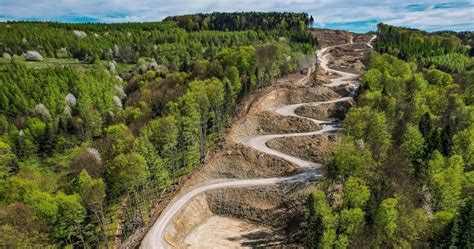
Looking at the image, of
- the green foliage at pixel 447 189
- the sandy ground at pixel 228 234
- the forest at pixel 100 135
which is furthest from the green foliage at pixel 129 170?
the green foliage at pixel 447 189

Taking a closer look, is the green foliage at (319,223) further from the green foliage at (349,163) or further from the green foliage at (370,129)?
the green foliage at (370,129)

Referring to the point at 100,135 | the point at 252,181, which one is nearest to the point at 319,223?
the point at 252,181

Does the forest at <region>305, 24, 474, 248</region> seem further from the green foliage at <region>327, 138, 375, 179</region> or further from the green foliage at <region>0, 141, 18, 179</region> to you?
the green foliage at <region>0, 141, 18, 179</region>

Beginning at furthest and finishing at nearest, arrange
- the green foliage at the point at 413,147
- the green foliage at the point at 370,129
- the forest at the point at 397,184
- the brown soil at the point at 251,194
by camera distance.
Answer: the green foliage at the point at 370,129
the green foliage at the point at 413,147
the brown soil at the point at 251,194
the forest at the point at 397,184

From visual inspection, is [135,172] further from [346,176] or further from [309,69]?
[309,69]

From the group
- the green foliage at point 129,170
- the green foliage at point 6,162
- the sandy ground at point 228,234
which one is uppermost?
the green foliage at point 129,170

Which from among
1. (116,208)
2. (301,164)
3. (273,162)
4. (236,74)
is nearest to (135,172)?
(116,208)

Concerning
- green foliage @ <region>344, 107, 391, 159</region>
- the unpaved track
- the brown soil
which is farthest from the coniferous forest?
the unpaved track
